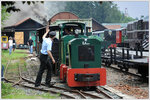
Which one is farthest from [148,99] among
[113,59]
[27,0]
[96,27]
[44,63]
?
[96,27]

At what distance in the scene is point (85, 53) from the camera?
8.16 metres

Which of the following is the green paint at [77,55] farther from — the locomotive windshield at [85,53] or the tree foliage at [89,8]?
the tree foliage at [89,8]

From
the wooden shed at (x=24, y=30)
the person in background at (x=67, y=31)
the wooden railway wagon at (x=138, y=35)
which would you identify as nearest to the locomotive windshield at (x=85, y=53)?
the person in background at (x=67, y=31)

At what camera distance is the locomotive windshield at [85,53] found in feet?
26.6

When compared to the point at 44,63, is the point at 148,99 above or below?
below

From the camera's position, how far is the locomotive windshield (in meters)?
8.10

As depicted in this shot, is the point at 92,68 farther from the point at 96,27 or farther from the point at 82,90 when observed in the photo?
the point at 96,27

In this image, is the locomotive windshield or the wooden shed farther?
the wooden shed

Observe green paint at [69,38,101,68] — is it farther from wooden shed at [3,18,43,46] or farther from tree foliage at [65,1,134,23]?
wooden shed at [3,18,43,46]

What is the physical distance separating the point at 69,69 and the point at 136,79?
379 centimetres

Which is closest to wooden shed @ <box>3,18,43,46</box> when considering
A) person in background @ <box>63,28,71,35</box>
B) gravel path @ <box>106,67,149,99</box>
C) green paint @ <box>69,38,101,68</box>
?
person in background @ <box>63,28,71,35</box>

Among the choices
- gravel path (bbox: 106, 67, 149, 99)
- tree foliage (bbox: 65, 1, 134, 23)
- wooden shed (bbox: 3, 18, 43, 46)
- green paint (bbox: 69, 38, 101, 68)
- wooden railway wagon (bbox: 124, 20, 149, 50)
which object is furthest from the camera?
wooden shed (bbox: 3, 18, 43, 46)

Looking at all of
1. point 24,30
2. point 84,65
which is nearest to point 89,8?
point 84,65

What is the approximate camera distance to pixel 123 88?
28.8 ft
